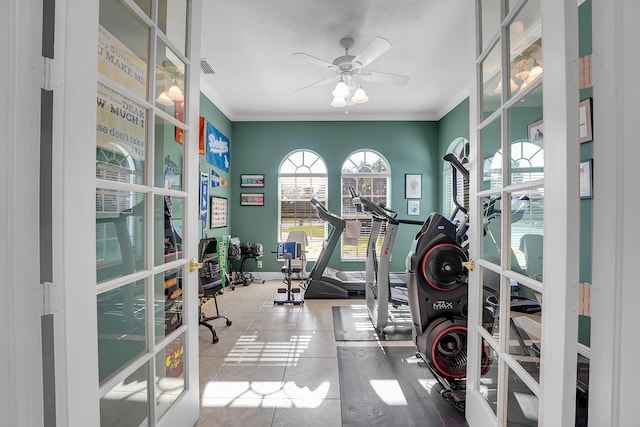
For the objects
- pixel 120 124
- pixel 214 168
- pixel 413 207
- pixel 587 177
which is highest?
pixel 214 168

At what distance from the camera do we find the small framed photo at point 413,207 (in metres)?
5.59

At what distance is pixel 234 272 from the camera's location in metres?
5.26

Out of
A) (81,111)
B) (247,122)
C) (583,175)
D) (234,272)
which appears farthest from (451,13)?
(234,272)

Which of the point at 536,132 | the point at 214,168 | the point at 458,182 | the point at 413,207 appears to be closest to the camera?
the point at 536,132

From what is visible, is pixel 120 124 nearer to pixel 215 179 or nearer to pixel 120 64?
pixel 120 64

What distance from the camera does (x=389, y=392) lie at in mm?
2006

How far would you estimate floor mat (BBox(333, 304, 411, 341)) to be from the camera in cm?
292

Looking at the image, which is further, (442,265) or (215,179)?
(215,179)

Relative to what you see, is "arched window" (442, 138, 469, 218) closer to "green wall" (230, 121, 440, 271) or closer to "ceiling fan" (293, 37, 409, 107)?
"green wall" (230, 121, 440, 271)

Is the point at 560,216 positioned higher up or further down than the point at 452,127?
further down

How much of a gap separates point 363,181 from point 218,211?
9.06ft
